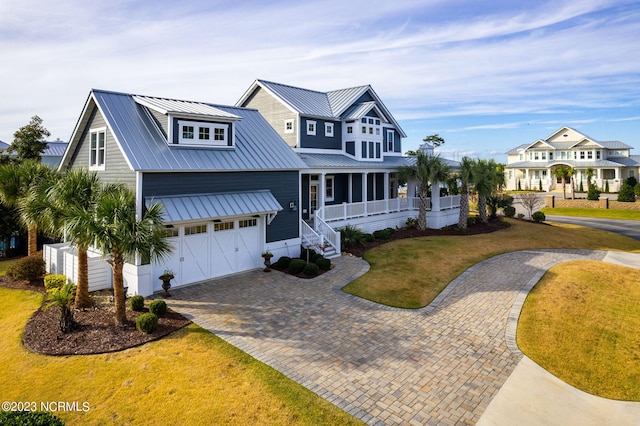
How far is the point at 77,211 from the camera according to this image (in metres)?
11.6

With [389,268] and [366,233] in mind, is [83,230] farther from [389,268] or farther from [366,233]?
[366,233]

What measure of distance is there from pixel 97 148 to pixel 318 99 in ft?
61.5

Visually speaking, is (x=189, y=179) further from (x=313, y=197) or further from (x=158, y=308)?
(x=313, y=197)

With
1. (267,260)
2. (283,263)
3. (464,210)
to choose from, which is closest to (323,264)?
(283,263)

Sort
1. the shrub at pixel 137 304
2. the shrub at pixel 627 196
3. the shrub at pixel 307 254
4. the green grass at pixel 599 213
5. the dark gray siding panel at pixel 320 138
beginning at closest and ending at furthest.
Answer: the shrub at pixel 137 304
the shrub at pixel 307 254
the dark gray siding panel at pixel 320 138
the green grass at pixel 599 213
the shrub at pixel 627 196

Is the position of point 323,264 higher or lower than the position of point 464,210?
lower

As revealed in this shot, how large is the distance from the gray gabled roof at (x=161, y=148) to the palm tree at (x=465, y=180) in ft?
46.2

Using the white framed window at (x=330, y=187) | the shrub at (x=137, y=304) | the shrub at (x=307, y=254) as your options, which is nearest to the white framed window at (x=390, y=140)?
the white framed window at (x=330, y=187)

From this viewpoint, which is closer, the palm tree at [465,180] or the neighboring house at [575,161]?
the palm tree at [465,180]

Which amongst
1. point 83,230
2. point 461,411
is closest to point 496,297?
point 461,411

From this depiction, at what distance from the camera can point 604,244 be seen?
26547 mm

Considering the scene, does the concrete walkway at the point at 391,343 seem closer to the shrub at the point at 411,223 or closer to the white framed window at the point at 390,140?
the shrub at the point at 411,223

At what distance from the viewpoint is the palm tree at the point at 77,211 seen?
37.7 ft

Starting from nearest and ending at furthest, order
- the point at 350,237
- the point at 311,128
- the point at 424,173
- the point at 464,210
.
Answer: the point at 350,237, the point at 424,173, the point at 311,128, the point at 464,210
